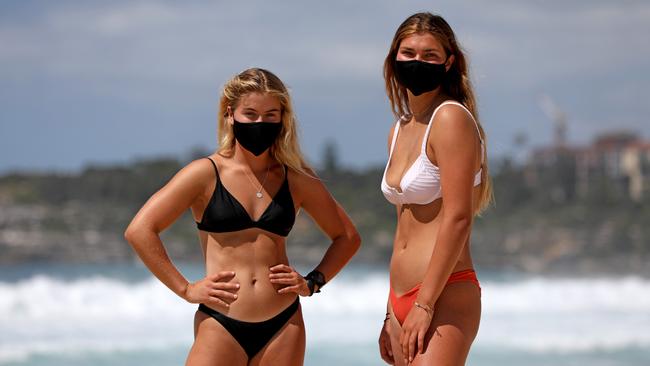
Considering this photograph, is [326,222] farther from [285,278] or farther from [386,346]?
[386,346]

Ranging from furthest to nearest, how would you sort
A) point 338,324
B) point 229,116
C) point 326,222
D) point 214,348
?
point 338,324, point 326,222, point 229,116, point 214,348

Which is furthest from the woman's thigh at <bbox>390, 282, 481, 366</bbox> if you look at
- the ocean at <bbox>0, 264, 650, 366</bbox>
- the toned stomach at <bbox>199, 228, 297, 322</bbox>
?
the ocean at <bbox>0, 264, 650, 366</bbox>

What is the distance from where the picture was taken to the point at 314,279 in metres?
3.87

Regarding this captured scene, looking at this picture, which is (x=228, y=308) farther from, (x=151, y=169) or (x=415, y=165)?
(x=151, y=169)

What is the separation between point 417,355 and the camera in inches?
133

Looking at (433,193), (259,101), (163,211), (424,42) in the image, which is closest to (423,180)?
(433,193)

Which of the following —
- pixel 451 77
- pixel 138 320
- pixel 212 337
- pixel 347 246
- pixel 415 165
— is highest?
pixel 451 77

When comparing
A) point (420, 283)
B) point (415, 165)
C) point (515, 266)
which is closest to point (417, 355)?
point (420, 283)

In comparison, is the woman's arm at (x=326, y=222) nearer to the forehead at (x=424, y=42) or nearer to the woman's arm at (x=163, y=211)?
the woman's arm at (x=163, y=211)

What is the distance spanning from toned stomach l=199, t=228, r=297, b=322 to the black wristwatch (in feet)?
0.44

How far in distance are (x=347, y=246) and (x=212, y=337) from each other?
0.65 metres

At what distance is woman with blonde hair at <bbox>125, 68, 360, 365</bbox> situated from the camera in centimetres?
368

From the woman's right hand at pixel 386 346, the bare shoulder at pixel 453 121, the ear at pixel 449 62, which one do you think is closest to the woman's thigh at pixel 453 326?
the woman's right hand at pixel 386 346

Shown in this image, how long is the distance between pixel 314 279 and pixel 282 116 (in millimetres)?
624
